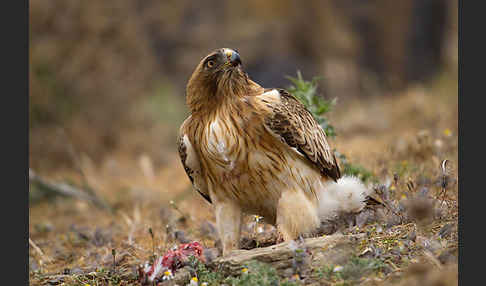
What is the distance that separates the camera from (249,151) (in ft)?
12.9

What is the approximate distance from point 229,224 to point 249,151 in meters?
0.66

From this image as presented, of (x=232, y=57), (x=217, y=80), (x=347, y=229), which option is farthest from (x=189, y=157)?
(x=347, y=229)

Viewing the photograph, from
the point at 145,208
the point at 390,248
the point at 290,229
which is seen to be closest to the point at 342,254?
the point at 390,248

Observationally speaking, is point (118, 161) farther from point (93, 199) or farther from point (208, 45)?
point (208, 45)

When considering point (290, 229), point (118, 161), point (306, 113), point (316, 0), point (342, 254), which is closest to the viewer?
point (342, 254)

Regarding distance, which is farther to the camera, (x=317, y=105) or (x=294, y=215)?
(x=317, y=105)

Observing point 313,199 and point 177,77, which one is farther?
point 177,77

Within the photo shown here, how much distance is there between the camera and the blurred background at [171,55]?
10.3 m

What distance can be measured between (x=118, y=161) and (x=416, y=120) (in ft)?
20.2

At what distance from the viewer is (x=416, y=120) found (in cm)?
973

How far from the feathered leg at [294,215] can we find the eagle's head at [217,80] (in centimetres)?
89

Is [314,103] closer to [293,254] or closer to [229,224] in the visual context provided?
[229,224]

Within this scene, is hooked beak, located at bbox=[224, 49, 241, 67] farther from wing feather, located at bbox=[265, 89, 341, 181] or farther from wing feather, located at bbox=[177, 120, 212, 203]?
wing feather, located at bbox=[177, 120, 212, 203]

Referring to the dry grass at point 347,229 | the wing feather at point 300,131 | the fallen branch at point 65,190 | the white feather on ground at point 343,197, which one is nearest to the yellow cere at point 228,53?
the wing feather at point 300,131
